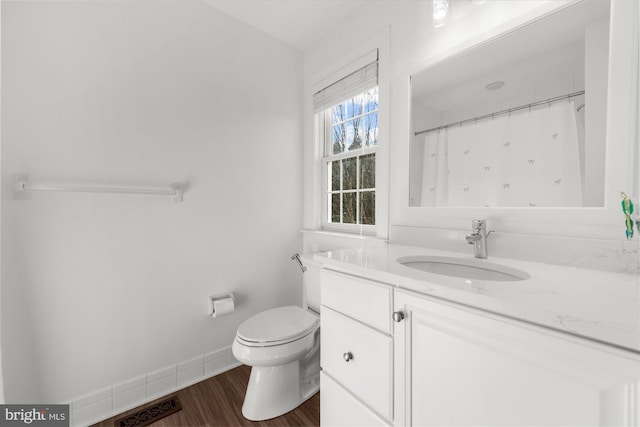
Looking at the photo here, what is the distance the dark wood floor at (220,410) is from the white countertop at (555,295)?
1.00m

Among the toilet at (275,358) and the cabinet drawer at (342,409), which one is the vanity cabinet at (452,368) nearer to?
the cabinet drawer at (342,409)

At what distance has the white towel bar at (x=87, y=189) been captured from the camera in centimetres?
122

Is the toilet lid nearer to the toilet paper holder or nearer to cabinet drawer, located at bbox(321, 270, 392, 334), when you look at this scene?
the toilet paper holder

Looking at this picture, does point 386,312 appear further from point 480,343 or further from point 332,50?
point 332,50

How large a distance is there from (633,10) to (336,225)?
5.43 feet

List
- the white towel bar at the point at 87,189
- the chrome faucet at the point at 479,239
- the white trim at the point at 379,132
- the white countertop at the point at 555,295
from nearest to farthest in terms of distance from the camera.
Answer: the white countertop at the point at 555,295
the chrome faucet at the point at 479,239
the white towel bar at the point at 87,189
the white trim at the point at 379,132

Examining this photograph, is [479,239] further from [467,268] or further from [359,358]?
[359,358]

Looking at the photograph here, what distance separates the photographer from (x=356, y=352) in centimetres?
102

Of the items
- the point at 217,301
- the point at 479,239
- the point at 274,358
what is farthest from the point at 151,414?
the point at 479,239

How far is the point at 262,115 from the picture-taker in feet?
6.57

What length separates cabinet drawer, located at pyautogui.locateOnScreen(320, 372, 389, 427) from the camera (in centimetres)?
98

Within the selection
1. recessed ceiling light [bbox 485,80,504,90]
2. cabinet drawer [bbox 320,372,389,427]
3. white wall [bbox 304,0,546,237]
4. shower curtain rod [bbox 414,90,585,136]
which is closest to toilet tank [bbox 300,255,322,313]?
white wall [bbox 304,0,546,237]

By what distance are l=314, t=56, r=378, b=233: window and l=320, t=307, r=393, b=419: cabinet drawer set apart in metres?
0.80

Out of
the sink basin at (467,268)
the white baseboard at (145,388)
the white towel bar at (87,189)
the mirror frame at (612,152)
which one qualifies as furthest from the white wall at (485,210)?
the white baseboard at (145,388)
